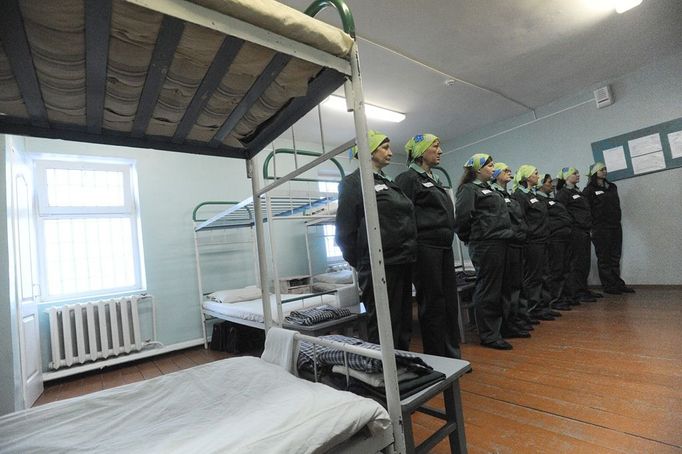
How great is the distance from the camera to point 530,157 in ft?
17.0

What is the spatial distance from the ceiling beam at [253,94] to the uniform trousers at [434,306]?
1.41m

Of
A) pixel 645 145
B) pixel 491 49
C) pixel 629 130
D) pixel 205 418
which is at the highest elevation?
pixel 491 49

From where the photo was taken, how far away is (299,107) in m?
1.19

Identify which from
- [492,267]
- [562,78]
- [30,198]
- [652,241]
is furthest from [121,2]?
[652,241]

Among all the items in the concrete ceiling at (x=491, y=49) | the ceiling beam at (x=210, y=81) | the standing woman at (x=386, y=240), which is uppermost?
the concrete ceiling at (x=491, y=49)

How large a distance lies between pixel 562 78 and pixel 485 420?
14.5 feet

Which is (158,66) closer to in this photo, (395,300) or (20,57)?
(20,57)

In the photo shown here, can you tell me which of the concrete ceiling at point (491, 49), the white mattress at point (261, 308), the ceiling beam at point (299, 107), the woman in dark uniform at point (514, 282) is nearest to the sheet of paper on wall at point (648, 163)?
the concrete ceiling at point (491, 49)

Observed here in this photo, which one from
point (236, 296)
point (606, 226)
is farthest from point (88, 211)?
point (606, 226)

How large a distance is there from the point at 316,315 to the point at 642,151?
4.81 meters

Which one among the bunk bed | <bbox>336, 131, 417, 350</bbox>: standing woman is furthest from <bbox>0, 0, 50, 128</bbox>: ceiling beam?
<bbox>336, 131, 417, 350</bbox>: standing woman

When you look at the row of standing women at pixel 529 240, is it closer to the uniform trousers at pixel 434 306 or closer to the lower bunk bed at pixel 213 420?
the uniform trousers at pixel 434 306

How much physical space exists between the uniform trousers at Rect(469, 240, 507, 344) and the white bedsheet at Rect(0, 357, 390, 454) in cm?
207

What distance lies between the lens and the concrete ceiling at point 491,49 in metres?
2.71
